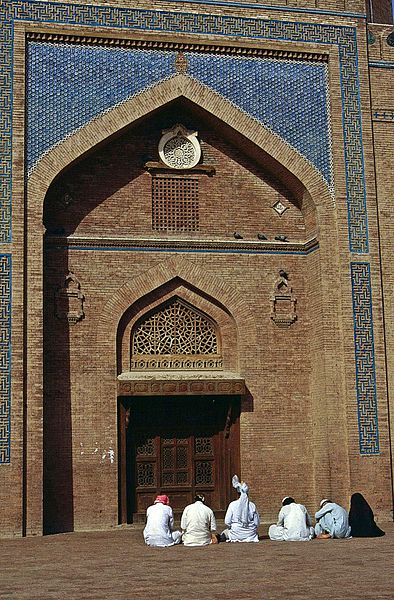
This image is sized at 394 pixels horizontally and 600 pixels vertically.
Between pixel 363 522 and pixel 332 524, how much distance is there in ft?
1.54

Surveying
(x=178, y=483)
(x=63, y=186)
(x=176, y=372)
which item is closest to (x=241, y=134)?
(x=63, y=186)

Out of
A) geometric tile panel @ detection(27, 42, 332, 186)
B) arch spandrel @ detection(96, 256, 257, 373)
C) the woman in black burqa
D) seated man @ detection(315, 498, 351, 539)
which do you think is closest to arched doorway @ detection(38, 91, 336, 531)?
arch spandrel @ detection(96, 256, 257, 373)

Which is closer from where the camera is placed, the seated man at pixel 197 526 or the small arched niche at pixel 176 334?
the seated man at pixel 197 526

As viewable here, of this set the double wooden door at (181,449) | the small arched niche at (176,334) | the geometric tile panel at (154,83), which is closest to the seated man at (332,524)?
the double wooden door at (181,449)

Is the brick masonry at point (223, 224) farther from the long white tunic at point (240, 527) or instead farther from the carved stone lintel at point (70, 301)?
the long white tunic at point (240, 527)

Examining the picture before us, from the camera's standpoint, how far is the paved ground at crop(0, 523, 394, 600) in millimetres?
7000

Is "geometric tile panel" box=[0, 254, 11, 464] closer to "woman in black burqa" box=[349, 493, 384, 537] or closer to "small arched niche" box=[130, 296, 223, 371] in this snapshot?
"small arched niche" box=[130, 296, 223, 371]

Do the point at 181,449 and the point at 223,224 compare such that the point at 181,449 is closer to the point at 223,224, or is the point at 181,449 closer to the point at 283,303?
the point at 283,303

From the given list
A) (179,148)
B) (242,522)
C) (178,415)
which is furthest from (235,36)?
(242,522)

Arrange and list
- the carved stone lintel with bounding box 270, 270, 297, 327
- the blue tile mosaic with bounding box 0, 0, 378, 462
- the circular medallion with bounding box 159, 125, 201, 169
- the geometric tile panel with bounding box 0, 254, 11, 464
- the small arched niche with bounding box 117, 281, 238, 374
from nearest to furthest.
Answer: the geometric tile panel with bounding box 0, 254, 11, 464 < the blue tile mosaic with bounding box 0, 0, 378, 462 < the small arched niche with bounding box 117, 281, 238, 374 < the carved stone lintel with bounding box 270, 270, 297, 327 < the circular medallion with bounding box 159, 125, 201, 169

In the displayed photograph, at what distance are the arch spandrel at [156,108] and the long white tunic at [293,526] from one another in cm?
446

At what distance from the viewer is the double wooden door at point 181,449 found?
42.1ft

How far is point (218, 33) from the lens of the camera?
A: 43.3ft

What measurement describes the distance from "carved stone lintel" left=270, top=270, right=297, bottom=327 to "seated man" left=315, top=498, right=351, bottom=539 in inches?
119
